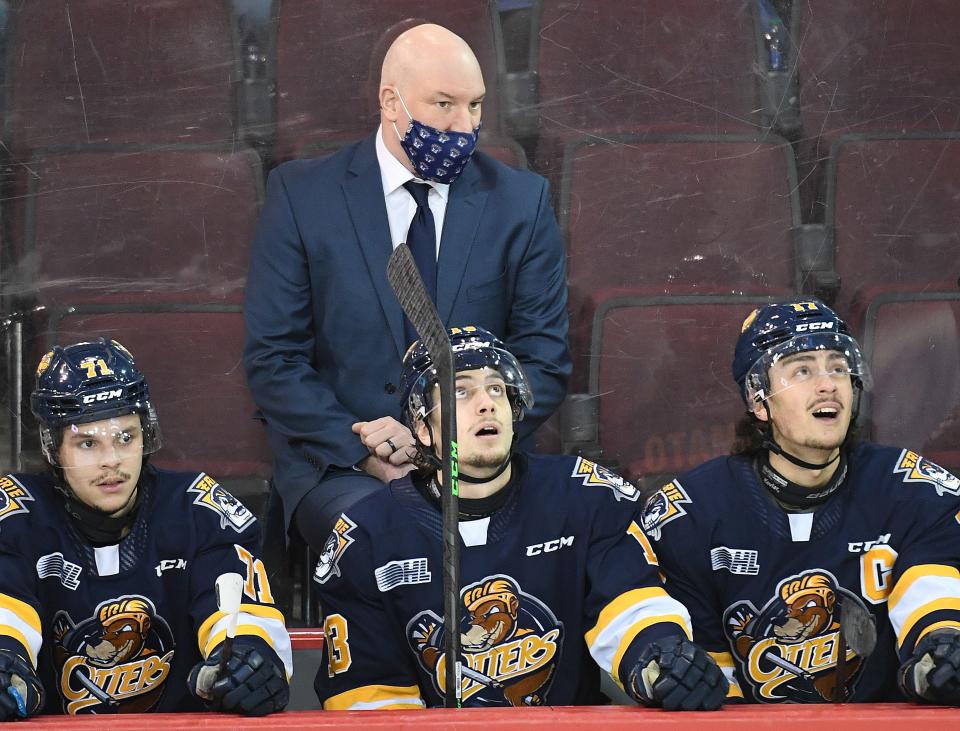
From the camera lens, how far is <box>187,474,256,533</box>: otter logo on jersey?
2.63 meters

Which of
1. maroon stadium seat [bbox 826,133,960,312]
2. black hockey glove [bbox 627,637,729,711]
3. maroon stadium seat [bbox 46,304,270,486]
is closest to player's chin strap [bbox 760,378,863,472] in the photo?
black hockey glove [bbox 627,637,729,711]

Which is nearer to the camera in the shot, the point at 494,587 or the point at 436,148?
the point at 494,587

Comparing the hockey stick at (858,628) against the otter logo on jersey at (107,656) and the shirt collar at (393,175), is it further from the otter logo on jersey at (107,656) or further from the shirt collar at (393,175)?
the shirt collar at (393,175)

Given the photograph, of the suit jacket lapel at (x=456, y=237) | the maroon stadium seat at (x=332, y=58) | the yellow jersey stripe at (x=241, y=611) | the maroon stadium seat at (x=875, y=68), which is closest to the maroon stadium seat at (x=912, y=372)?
the maroon stadium seat at (x=875, y=68)

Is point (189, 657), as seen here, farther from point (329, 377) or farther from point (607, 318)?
point (607, 318)

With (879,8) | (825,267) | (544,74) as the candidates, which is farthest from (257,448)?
(879,8)

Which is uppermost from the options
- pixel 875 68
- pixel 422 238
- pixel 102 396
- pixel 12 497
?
pixel 875 68

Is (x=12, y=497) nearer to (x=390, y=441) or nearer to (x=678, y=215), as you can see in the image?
(x=390, y=441)

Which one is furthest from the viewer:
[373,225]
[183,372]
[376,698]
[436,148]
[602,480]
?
[183,372]

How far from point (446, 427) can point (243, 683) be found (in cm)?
48

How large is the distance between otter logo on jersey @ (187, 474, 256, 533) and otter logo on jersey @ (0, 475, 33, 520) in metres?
0.27

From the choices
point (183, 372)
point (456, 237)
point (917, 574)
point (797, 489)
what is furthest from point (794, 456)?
point (183, 372)

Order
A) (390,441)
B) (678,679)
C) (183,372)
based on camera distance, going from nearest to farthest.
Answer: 1. (678,679)
2. (390,441)
3. (183,372)

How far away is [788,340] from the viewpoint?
2752 millimetres
